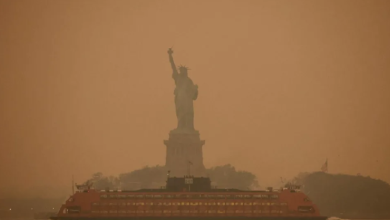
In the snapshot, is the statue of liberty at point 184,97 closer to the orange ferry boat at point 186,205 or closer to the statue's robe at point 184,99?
the statue's robe at point 184,99

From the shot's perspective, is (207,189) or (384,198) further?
(384,198)

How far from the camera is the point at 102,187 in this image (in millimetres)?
187625

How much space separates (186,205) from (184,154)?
6066cm

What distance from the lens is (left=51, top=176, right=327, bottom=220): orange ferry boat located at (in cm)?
12406

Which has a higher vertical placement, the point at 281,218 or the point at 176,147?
the point at 176,147

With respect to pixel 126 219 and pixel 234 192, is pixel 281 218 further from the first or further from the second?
pixel 126 219

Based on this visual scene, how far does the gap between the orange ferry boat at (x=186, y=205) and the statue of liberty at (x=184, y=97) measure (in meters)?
62.7

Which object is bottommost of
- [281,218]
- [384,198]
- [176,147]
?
[281,218]

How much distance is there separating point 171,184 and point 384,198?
2080 inches

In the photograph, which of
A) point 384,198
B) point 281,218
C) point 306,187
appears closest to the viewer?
point 281,218

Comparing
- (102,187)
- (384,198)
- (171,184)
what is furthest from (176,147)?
(171,184)

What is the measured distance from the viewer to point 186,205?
12494 centimetres

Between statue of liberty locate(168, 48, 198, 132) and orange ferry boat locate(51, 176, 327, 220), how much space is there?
62.7 m

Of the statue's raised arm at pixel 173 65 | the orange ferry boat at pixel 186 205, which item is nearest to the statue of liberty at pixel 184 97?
the statue's raised arm at pixel 173 65
